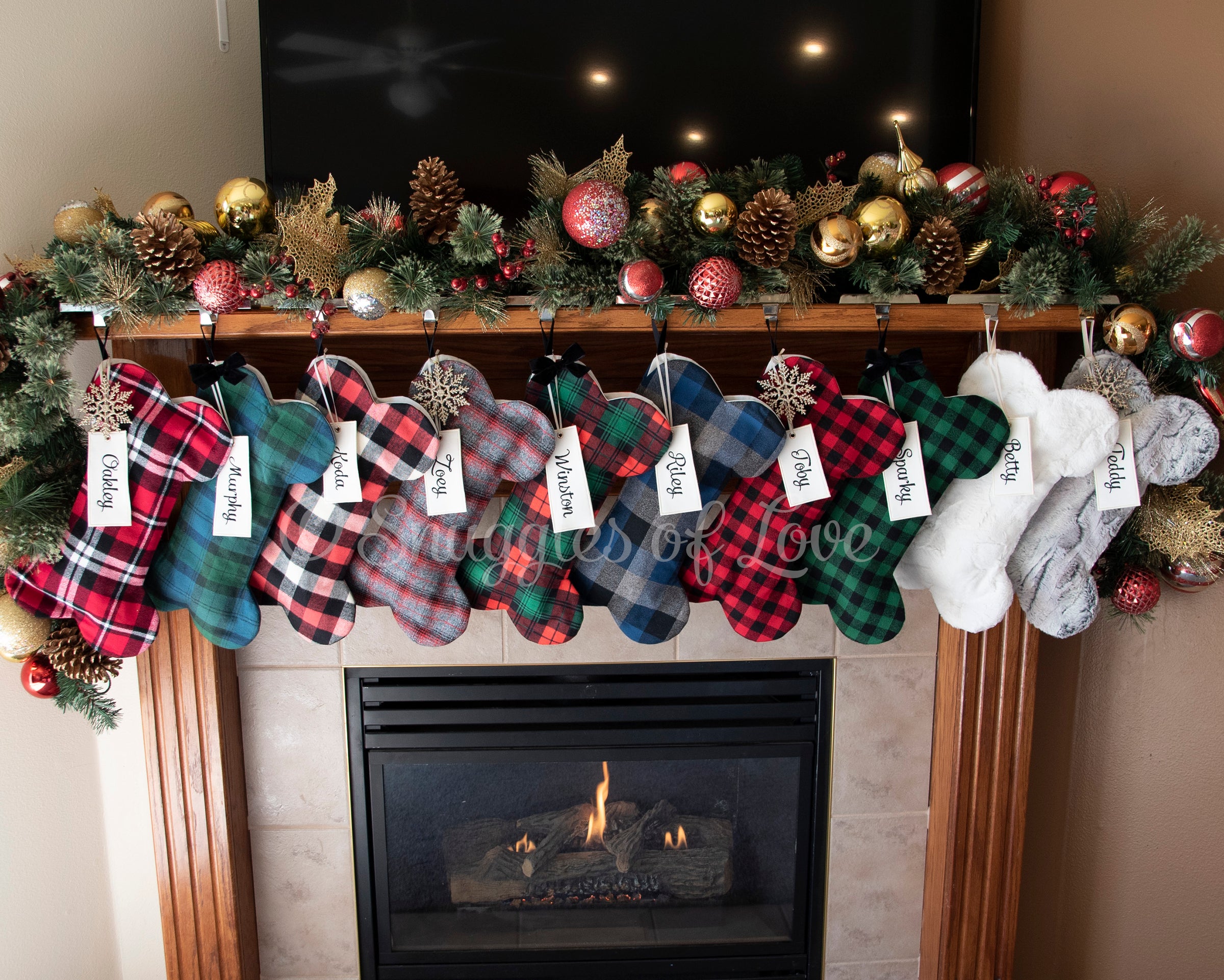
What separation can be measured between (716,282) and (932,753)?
1013 mm

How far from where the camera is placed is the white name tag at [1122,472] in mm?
1150

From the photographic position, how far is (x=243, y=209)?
3.56ft

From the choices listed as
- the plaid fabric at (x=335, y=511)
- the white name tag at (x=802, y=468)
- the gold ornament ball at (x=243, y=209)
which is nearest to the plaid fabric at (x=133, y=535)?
the plaid fabric at (x=335, y=511)

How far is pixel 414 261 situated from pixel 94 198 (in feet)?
2.15

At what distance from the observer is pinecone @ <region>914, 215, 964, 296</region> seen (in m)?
1.07

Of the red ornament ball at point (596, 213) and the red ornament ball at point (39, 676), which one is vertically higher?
the red ornament ball at point (596, 213)

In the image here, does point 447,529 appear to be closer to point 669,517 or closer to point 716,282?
point 669,517

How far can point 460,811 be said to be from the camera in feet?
4.91

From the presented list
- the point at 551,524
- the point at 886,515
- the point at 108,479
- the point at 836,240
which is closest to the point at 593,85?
the point at 836,240

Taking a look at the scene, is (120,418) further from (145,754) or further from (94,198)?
(145,754)

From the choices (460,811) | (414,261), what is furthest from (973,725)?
(414,261)

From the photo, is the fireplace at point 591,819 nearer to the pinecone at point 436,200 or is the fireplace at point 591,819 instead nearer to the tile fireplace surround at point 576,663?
the tile fireplace surround at point 576,663

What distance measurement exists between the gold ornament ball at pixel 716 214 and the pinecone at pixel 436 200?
1.06ft

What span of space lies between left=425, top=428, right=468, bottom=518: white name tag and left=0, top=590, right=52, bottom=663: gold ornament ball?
594mm
